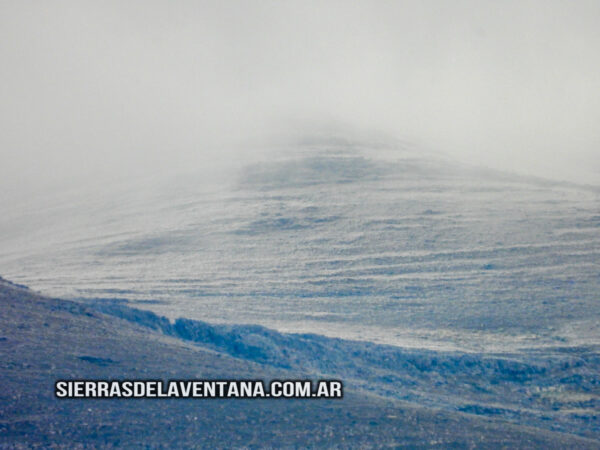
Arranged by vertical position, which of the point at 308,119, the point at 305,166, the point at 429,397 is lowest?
the point at 429,397

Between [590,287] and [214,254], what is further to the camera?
[214,254]

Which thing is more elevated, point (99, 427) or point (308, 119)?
point (308, 119)

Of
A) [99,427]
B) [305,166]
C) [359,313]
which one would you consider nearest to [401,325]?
[359,313]

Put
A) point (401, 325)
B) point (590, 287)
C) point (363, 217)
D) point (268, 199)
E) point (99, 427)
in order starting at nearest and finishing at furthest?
1. point (99, 427)
2. point (401, 325)
3. point (590, 287)
4. point (363, 217)
5. point (268, 199)

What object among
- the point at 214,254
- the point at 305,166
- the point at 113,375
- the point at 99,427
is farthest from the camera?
the point at 305,166

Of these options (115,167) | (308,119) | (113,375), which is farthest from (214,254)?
(308,119)

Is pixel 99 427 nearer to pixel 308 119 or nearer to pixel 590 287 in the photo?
pixel 590 287

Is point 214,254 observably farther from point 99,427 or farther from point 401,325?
point 99,427
